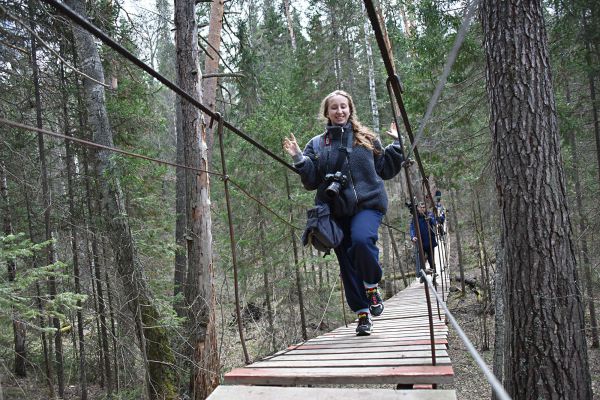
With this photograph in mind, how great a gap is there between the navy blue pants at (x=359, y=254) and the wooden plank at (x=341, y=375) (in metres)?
0.92

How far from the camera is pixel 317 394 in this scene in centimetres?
162

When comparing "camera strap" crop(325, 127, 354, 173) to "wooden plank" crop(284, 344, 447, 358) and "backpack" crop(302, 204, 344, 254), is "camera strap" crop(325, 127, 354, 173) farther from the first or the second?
"wooden plank" crop(284, 344, 447, 358)

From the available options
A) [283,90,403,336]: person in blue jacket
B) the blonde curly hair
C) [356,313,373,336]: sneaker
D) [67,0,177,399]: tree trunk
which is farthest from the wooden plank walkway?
[67,0,177,399]: tree trunk

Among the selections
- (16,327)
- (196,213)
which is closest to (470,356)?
(196,213)

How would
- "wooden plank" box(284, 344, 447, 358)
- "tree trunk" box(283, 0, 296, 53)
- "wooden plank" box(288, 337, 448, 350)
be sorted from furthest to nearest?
"tree trunk" box(283, 0, 296, 53), "wooden plank" box(288, 337, 448, 350), "wooden plank" box(284, 344, 447, 358)

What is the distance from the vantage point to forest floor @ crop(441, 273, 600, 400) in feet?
27.9

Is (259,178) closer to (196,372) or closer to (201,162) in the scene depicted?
(201,162)

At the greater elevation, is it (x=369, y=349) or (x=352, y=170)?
(x=352, y=170)

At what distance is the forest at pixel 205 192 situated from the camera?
3236mm

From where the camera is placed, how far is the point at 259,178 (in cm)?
852

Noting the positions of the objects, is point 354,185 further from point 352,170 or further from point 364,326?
point 364,326

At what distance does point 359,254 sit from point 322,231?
291 mm

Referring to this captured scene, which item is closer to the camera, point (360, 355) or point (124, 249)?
point (360, 355)

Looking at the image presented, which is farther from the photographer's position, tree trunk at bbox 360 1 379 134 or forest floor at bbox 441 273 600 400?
tree trunk at bbox 360 1 379 134
